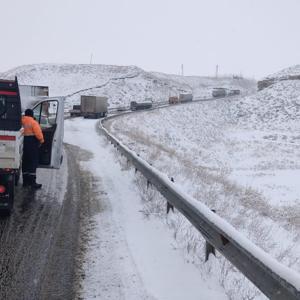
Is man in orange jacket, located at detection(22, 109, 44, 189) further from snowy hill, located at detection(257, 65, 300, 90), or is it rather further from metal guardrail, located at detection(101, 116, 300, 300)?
snowy hill, located at detection(257, 65, 300, 90)

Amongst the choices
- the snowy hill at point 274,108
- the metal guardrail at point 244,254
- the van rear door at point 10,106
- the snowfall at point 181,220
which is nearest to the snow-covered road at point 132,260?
the snowfall at point 181,220

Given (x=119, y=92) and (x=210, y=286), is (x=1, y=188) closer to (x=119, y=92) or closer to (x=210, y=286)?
(x=210, y=286)

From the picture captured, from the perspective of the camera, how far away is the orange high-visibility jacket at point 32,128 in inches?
361

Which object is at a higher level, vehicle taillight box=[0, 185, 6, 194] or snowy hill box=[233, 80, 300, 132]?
snowy hill box=[233, 80, 300, 132]

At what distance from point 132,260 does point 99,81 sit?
81.6 metres

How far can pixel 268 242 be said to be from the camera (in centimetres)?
796

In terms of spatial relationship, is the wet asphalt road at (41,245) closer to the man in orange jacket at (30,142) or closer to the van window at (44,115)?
the man in orange jacket at (30,142)

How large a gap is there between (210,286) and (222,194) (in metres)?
7.15

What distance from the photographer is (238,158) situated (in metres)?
30.3

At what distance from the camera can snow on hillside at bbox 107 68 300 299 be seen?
8.13 meters

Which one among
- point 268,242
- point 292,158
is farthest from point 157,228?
point 292,158

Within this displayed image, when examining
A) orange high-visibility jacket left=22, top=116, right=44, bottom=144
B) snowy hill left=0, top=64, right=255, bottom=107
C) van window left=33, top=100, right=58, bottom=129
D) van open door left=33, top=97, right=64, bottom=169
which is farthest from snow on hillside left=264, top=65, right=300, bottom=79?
orange high-visibility jacket left=22, top=116, right=44, bottom=144

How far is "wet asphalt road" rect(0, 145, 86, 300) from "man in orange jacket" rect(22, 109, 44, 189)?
52 centimetres

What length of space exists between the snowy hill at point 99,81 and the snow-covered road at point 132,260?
61.0 metres
